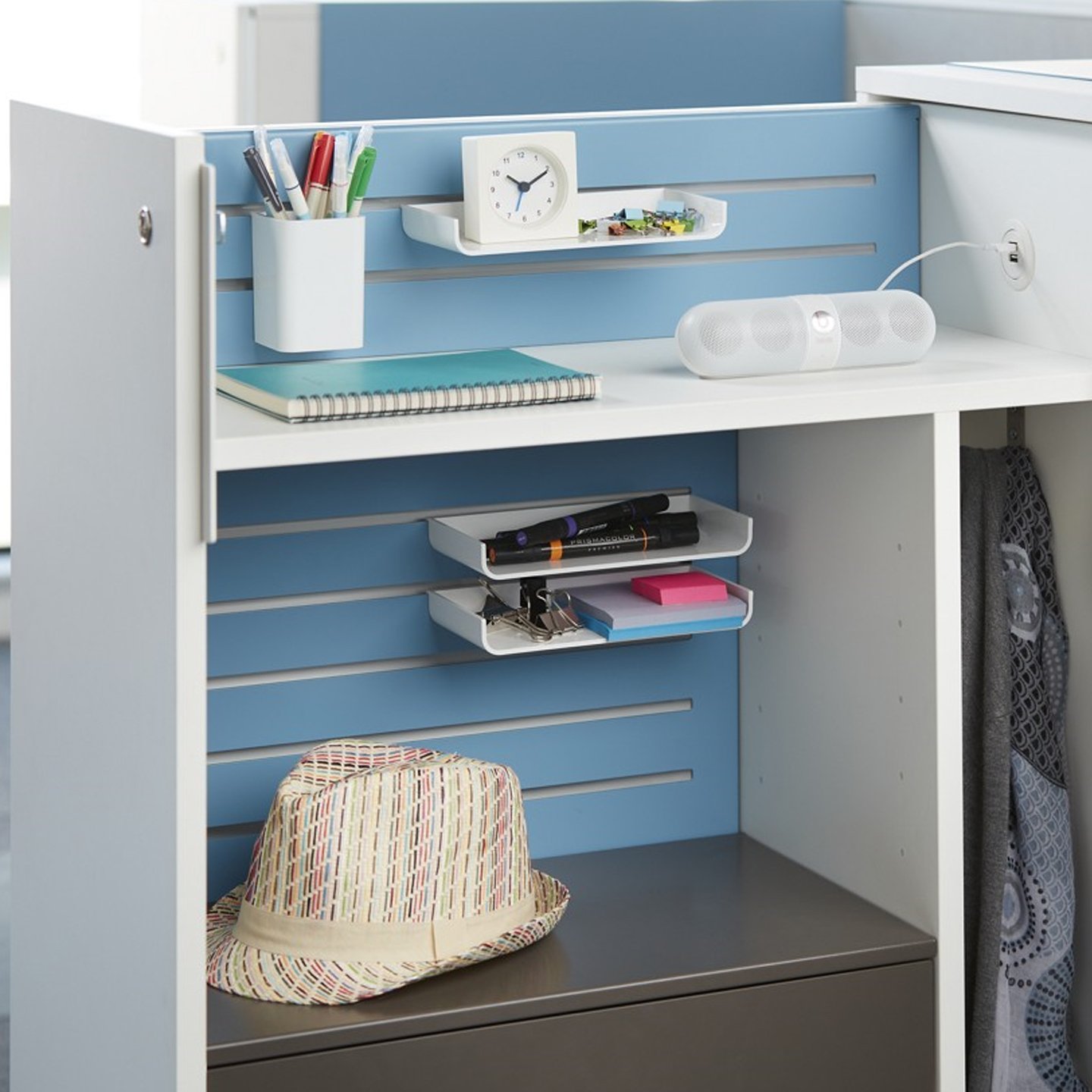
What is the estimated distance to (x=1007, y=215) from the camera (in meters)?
1.71

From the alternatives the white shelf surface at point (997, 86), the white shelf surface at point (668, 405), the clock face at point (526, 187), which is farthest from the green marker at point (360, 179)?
the white shelf surface at point (997, 86)

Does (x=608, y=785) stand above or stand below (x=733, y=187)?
below

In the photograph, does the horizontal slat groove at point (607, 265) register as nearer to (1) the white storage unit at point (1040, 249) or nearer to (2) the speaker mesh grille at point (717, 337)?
(1) the white storage unit at point (1040, 249)

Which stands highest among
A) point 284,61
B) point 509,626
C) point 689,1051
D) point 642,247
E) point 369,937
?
point 284,61

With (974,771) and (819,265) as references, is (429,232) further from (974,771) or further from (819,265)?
(974,771)

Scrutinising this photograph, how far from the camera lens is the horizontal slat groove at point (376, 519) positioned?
1.70m

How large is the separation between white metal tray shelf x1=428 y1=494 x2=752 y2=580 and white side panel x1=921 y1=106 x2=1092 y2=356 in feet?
1.00

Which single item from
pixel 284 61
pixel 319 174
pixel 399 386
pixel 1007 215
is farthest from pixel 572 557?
pixel 284 61

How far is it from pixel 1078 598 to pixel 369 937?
0.73 metres

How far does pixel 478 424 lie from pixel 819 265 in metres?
0.57

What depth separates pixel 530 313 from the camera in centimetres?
174

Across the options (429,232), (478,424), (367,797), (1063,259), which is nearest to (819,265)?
(1063,259)

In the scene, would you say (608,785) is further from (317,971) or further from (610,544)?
(317,971)

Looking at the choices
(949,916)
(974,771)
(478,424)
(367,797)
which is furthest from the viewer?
(974,771)
